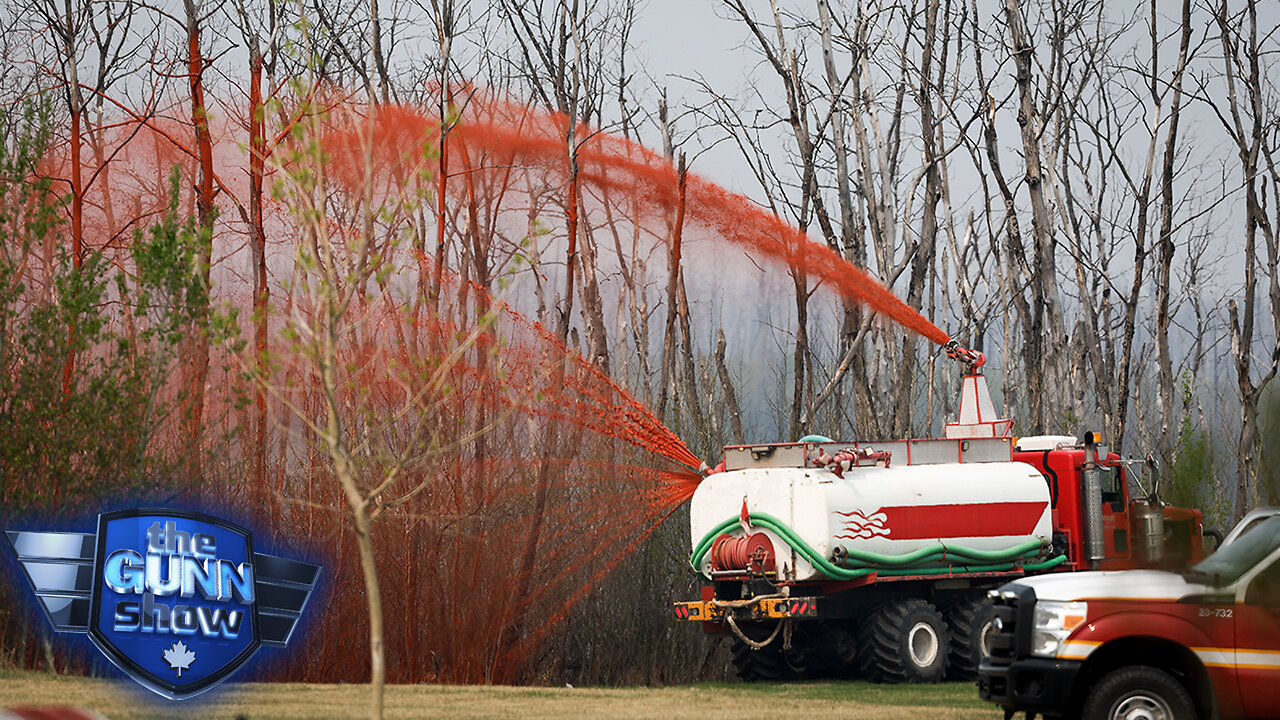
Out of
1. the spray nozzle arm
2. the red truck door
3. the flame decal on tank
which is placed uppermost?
the spray nozzle arm

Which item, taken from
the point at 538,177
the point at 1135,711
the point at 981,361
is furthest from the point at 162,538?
the point at 538,177

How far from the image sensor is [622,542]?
21.9 m

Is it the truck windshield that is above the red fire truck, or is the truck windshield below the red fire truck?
above

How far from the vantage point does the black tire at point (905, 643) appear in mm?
18203

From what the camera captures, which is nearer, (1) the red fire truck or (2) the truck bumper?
(1) the red fire truck

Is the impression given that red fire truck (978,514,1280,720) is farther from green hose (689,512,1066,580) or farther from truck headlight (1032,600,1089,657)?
green hose (689,512,1066,580)

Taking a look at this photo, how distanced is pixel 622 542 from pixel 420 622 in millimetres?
3391

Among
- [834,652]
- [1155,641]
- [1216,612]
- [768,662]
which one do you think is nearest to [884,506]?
[834,652]

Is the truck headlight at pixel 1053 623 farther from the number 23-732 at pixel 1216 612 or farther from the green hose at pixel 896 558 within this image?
the green hose at pixel 896 558

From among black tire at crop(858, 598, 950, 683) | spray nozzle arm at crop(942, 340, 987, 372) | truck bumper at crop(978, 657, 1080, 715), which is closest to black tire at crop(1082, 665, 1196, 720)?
truck bumper at crop(978, 657, 1080, 715)

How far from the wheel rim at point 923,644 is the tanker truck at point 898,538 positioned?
2 cm

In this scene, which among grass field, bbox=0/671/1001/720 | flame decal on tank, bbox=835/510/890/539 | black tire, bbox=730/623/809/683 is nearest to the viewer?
grass field, bbox=0/671/1001/720

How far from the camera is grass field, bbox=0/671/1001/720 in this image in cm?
1302

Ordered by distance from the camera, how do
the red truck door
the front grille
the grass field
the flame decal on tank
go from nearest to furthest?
the red truck door
the front grille
the grass field
the flame decal on tank
